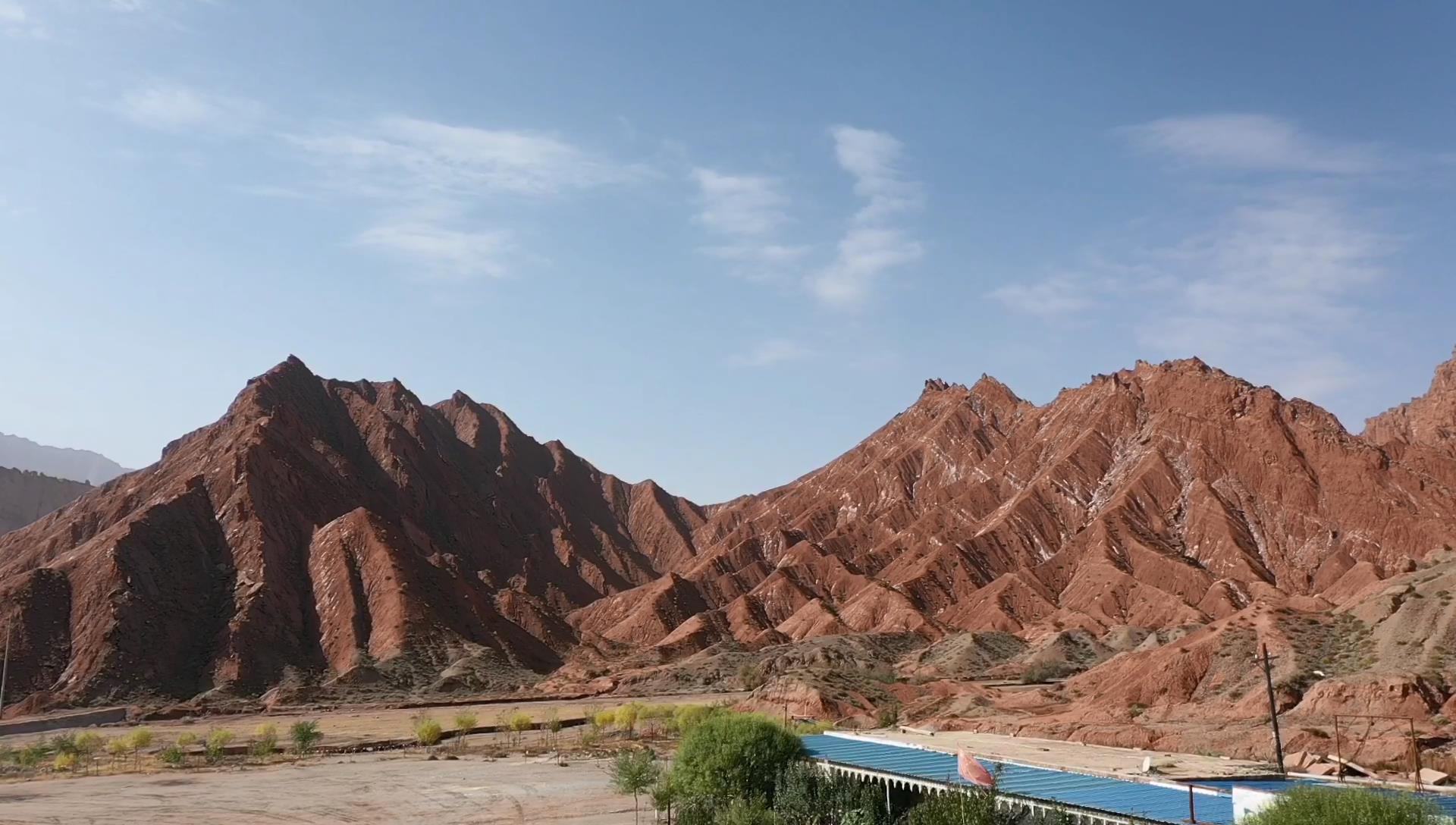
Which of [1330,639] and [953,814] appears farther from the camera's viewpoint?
[1330,639]

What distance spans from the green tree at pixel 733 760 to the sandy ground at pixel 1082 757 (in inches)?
333

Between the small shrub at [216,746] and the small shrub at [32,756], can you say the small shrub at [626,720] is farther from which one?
the small shrub at [32,756]

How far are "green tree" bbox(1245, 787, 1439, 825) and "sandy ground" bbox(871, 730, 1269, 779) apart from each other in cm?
1699

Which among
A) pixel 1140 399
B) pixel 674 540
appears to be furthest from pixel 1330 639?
pixel 674 540

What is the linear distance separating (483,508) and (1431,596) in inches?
4845

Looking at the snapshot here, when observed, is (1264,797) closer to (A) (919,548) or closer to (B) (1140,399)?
(A) (919,548)

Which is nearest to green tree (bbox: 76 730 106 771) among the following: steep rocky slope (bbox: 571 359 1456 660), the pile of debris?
the pile of debris

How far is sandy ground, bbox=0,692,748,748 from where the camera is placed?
6806 cm

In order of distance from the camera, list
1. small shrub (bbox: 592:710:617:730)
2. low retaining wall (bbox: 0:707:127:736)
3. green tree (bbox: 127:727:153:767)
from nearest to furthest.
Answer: green tree (bbox: 127:727:153:767) → small shrub (bbox: 592:710:617:730) → low retaining wall (bbox: 0:707:127:736)

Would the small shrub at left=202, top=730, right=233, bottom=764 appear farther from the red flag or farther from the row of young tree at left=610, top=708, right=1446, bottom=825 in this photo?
the red flag

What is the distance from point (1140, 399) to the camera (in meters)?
155

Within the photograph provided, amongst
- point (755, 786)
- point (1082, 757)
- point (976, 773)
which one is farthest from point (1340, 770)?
point (755, 786)

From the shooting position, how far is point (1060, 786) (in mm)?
28953

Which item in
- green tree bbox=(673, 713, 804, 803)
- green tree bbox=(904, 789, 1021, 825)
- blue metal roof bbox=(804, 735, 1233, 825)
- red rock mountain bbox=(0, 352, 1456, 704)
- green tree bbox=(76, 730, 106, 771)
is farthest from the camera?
red rock mountain bbox=(0, 352, 1456, 704)
